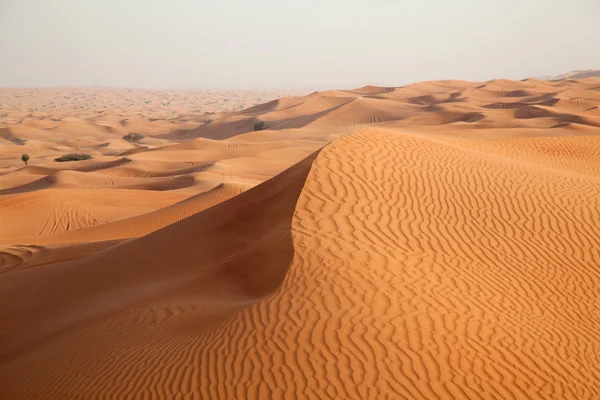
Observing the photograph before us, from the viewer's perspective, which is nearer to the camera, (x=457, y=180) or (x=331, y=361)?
(x=331, y=361)

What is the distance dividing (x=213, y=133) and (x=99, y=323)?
182 feet

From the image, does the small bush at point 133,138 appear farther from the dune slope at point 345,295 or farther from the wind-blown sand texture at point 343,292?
the dune slope at point 345,295

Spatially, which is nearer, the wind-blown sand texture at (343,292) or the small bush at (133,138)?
the wind-blown sand texture at (343,292)

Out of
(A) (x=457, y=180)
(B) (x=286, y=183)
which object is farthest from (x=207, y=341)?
(A) (x=457, y=180)

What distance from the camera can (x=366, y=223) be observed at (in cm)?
820

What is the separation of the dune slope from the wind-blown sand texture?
Result: 0.03m

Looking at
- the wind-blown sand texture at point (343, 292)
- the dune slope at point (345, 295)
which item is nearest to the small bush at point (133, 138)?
the wind-blown sand texture at point (343, 292)

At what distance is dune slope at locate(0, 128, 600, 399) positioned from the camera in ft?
17.4

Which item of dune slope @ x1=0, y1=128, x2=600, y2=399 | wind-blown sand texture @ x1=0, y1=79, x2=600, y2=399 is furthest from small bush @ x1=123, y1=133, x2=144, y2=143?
dune slope @ x1=0, y1=128, x2=600, y2=399

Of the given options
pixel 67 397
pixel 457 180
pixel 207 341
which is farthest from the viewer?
pixel 457 180

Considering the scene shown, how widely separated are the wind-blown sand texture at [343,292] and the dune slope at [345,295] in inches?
1.1

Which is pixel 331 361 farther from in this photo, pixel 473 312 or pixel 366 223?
pixel 366 223

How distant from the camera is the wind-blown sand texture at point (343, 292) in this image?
529cm

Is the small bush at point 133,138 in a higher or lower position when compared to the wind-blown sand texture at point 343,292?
lower
